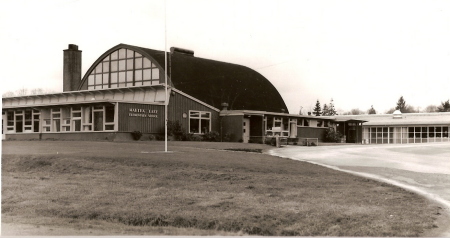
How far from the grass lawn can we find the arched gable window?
25.8 m

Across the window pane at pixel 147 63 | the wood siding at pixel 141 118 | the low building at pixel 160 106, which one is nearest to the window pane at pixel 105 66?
the low building at pixel 160 106

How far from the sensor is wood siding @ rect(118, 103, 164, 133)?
3253 centimetres

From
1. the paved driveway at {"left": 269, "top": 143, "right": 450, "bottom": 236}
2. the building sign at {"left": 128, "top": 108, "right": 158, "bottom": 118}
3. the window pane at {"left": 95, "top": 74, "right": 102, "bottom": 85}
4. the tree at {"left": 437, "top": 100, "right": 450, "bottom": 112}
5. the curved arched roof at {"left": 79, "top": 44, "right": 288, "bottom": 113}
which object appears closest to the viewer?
the paved driveway at {"left": 269, "top": 143, "right": 450, "bottom": 236}

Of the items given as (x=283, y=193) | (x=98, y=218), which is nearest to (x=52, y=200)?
(x=98, y=218)

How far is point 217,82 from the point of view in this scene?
153 feet

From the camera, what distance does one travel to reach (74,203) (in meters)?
13.3

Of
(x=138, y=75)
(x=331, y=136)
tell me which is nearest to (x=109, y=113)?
(x=138, y=75)

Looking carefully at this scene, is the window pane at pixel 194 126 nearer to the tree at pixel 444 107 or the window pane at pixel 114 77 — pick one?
the window pane at pixel 114 77

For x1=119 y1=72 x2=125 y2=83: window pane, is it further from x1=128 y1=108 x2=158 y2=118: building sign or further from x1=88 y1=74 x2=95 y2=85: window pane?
x1=128 y1=108 x2=158 y2=118: building sign

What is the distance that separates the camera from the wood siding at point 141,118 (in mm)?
32531

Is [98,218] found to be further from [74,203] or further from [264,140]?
[264,140]

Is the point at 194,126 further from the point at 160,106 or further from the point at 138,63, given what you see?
the point at 138,63

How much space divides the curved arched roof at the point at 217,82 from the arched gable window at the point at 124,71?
46 centimetres

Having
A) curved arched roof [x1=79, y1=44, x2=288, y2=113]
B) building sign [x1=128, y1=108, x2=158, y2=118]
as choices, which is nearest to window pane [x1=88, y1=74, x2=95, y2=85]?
curved arched roof [x1=79, y1=44, x2=288, y2=113]
